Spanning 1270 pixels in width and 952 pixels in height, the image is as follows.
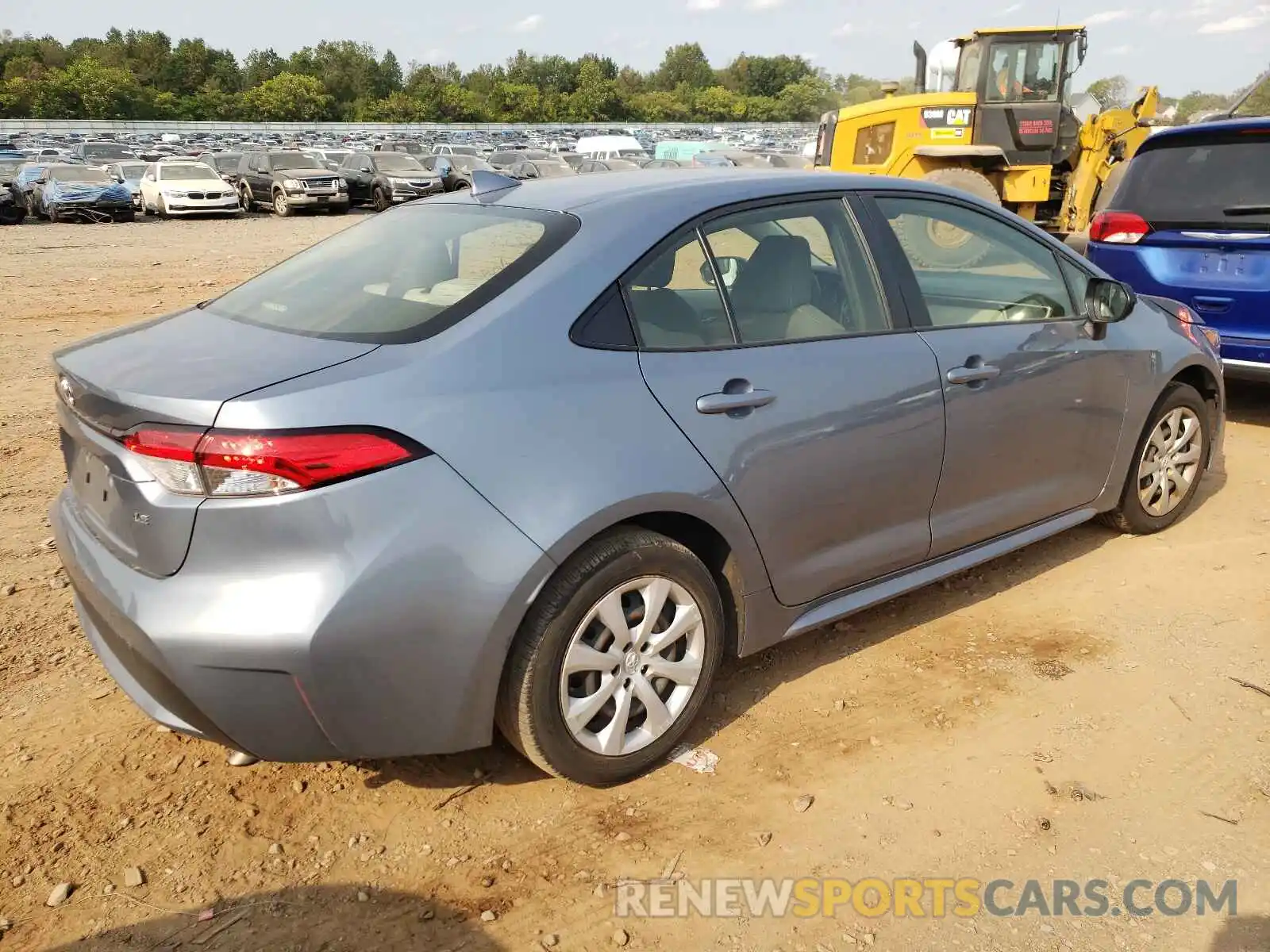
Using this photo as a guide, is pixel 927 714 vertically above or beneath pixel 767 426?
beneath

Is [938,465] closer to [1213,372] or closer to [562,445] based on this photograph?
[562,445]

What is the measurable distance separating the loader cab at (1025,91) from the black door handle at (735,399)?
12.2 meters

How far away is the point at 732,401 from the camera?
295cm

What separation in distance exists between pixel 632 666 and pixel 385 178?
26191mm

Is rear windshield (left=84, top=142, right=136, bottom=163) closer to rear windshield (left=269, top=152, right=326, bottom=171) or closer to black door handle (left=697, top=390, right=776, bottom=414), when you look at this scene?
rear windshield (left=269, top=152, right=326, bottom=171)

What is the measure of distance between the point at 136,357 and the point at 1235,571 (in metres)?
4.23

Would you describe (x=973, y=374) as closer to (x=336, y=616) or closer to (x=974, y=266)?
(x=974, y=266)

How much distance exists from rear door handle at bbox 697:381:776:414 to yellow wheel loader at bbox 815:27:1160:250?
439 inches

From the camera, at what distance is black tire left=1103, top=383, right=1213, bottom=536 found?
4.49 m

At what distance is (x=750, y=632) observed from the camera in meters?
3.18

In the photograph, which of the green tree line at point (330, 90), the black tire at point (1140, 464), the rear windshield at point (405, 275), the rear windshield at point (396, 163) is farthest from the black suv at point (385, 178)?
the green tree line at point (330, 90)

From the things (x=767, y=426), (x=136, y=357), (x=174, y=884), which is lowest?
(x=174, y=884)

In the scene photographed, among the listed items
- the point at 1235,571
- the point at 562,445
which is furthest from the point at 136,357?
the point at 1235,571

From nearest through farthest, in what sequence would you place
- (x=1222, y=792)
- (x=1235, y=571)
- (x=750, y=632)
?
(x=1222, y=792)
(x=750, y=632)
(x=1235, y=571)
